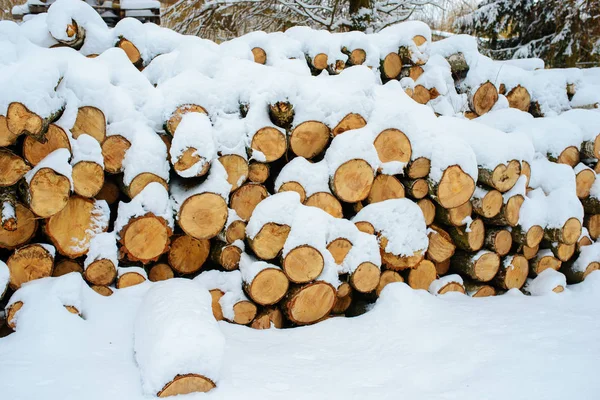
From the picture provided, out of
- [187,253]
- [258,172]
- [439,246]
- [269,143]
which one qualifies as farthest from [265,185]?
[439,246]

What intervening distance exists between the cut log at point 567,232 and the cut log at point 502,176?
0.47m

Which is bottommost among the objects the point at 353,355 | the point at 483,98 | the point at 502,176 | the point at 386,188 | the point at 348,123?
the point at 353,355

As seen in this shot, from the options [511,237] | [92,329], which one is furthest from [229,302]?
[511,237]

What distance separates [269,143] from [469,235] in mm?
1416

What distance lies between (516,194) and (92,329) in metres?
2.59

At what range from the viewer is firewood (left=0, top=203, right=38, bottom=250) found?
2.26 metres

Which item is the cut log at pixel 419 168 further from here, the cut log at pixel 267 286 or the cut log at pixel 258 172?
the cut log at pixel 267 286

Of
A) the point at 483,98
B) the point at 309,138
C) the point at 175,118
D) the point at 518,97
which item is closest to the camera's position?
the point at 175,118

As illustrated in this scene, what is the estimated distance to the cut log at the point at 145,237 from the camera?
2387mm

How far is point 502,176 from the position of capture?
2859 millimetres

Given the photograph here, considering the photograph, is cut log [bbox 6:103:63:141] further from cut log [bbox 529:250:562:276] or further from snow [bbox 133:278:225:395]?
cut log [bbox 529:250:562:276]

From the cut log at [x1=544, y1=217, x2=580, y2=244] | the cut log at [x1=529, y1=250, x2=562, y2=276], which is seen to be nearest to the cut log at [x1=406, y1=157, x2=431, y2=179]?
the cut log at [x1=544, y1=217, x2=580, y2=244]

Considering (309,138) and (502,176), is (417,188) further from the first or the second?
(309,138)

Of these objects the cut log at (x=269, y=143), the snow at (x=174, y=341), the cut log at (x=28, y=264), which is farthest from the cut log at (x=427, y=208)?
the cut log at (x=28, y=264)
